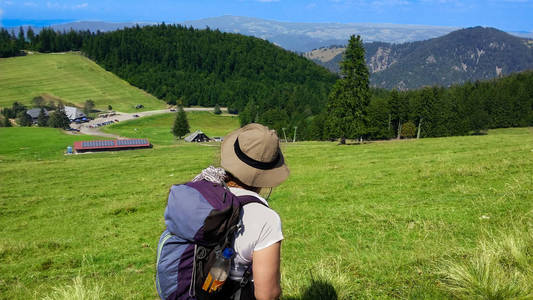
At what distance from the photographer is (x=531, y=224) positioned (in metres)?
6.79

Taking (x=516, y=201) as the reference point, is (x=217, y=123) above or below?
below

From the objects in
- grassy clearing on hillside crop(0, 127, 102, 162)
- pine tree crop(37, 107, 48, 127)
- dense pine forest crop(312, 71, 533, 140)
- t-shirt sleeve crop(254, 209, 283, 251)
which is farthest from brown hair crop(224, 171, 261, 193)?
pine tree crop(37, 107, 48, 127)

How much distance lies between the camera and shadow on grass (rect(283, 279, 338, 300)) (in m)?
5.17

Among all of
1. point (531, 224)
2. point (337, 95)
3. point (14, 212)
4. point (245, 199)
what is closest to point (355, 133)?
point (337, 95)

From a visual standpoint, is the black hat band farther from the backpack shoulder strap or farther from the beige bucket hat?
the backpack shoulder strap

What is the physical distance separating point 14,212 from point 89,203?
3.55 m

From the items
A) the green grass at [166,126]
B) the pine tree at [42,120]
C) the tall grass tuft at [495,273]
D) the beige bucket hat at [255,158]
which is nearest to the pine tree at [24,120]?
the pine tree at [42,120]

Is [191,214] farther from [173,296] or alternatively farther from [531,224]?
[531,224]

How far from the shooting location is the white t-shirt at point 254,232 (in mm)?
3025

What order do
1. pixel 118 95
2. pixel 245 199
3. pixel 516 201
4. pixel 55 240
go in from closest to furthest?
pixel 245 199
pixel 516 201
pixel 55 240
pixel 118 95

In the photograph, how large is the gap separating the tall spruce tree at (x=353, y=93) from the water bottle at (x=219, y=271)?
43.7 m

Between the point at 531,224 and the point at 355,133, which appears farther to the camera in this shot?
the point at 355,133

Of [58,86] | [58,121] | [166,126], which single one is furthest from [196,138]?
[58,86]

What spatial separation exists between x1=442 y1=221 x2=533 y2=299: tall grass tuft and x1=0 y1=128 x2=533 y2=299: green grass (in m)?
0.04
